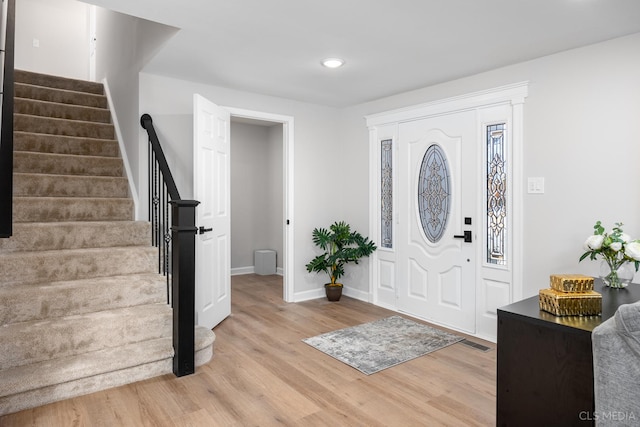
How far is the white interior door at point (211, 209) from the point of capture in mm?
3354

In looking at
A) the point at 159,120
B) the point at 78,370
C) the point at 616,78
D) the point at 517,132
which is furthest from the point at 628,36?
the point at 78,370

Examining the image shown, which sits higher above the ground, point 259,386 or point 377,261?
point 377,261

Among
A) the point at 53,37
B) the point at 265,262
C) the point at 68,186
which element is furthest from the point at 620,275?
the point at 53,37

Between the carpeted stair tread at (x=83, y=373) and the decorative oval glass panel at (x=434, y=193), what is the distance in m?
2.36

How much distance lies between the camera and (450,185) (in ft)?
12.3

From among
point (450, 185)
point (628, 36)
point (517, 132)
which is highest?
point (628, 36)

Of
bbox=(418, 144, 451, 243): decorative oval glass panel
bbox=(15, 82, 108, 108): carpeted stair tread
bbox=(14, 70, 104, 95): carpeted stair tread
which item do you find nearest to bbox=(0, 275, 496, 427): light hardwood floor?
bbox=(418, 144, 451, 243): decorative oval glass panel

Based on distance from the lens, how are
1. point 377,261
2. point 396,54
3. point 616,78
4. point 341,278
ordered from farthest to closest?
1. point 341,278
2. point 377,261
3. point 396,54
4. point 616,78

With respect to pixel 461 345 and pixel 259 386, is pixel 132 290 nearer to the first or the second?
pixel 259 386

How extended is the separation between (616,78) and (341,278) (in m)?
3.36

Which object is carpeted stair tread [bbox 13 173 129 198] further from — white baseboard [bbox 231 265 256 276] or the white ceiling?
white baseboard [bbox 231 265 256 276]

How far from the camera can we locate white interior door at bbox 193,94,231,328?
11.0 ft

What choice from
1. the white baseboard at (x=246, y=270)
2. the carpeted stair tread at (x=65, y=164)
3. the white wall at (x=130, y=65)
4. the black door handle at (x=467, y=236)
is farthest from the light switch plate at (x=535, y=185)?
the white baseboard at (x=246, y=270)

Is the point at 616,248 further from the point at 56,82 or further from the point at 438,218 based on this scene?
the point at 56,82
